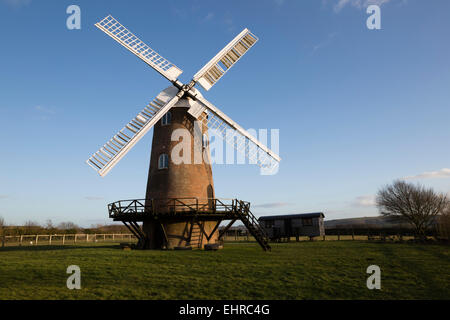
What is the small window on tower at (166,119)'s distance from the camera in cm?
1977

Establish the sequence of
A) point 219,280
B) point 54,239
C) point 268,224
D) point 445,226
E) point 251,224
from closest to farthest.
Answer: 1. point 219,280
2. point 251,224
3. point 445,226
4. point 54,239
5. point 268,224

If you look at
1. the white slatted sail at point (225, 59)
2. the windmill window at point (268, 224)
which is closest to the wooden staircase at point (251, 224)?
the white slatted sail at point (225, 59)

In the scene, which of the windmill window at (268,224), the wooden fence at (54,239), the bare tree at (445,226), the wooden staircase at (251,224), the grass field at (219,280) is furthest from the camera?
the windmill window at (268,224)

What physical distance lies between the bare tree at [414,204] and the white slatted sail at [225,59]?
31973 millimetres

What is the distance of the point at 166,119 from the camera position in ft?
65.2

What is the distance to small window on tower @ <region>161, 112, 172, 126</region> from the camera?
19766 mm

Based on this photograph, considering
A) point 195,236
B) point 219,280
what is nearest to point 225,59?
point 195,236

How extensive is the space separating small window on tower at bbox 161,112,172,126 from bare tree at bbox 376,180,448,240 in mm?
34520

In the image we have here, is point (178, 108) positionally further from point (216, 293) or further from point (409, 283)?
point (409, 283)

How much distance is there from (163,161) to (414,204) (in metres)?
36.2

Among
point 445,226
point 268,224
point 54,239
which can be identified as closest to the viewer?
A: point 445,226

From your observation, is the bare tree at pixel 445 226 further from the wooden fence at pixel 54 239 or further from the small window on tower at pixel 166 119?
the wooden fence at pixel 54 239

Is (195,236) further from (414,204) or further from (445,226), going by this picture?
(414,204)
